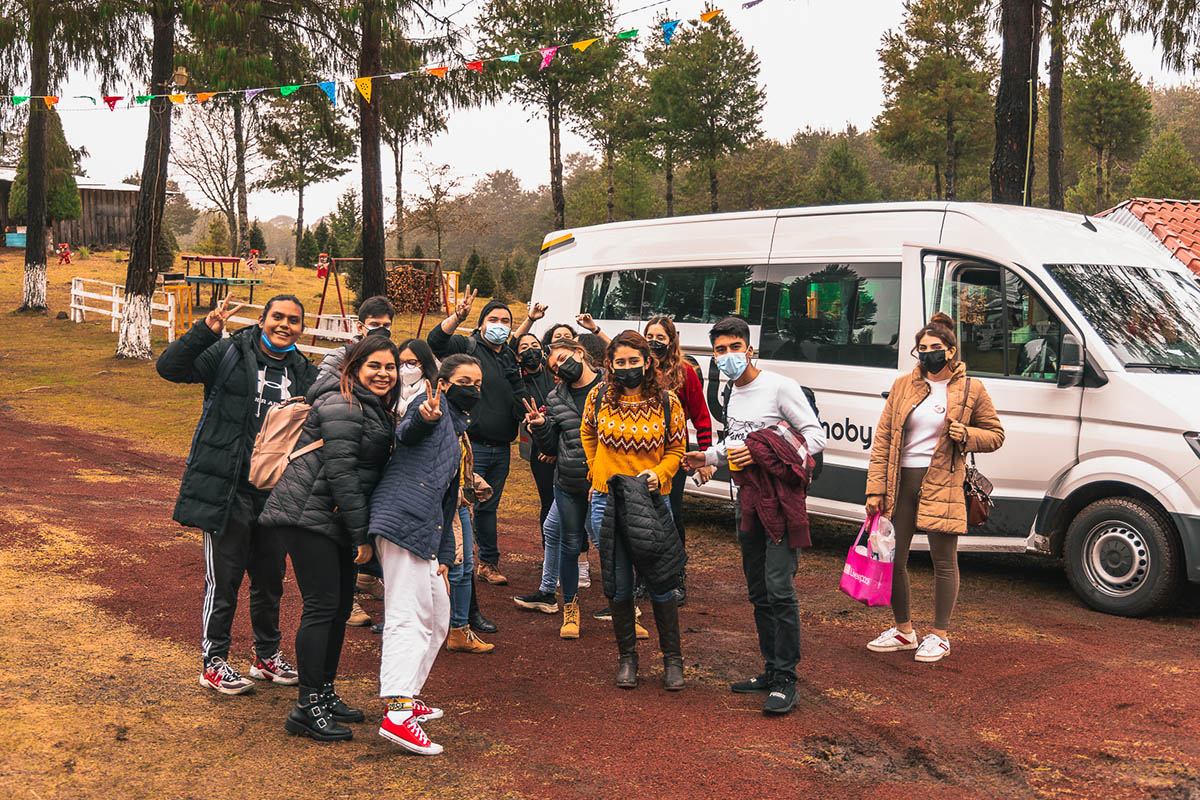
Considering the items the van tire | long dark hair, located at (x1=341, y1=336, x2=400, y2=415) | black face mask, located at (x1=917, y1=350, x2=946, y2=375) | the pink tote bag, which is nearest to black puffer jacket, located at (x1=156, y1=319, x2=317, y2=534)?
long dark hair, located at (x1=341, y1=336, x2=400, y2=415)

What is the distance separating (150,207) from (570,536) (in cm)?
1733

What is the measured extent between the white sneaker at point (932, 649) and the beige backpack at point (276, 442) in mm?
3793

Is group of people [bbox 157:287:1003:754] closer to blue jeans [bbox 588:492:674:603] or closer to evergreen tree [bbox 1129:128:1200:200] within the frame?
blue jeans [bbox 588:492:674:603]

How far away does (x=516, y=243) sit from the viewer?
85.8 m

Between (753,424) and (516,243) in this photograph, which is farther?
(516,243)

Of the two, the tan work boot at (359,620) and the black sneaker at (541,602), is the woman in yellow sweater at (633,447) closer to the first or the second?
the black sneaker at (541,602)

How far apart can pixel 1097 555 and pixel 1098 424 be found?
92 cm

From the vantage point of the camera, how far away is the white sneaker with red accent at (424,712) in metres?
4.86

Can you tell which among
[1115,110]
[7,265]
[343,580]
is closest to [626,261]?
[343,580]

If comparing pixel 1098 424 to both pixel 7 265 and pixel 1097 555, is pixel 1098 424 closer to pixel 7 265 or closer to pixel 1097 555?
pixel 1097 555

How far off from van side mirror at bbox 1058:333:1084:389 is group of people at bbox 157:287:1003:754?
1.53 metres

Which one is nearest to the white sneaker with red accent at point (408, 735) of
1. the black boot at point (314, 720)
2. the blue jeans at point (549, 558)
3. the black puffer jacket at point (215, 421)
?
the black boot at point (314, 720)

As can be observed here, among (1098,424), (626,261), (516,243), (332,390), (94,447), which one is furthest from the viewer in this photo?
(516,243)

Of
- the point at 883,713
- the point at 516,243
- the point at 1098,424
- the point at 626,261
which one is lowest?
the point at 883,713
